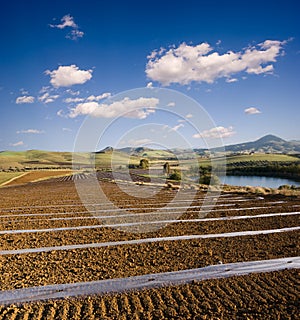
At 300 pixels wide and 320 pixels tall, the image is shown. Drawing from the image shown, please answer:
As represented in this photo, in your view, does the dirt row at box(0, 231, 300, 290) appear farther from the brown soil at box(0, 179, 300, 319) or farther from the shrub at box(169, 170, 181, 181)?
A: the shrub at box(169, 170, 181, 181)

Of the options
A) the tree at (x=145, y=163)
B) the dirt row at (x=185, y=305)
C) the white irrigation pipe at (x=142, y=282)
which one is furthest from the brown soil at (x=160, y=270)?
the tree at (x=145, y=163)

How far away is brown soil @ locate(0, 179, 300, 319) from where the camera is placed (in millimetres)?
3447

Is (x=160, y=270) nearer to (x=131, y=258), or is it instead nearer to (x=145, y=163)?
(x=131, y=258)

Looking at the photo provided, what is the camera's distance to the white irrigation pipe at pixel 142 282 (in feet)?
12.5

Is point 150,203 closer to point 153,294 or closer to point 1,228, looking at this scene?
point 1,228

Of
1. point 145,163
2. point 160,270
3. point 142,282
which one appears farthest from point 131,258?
point 145,163

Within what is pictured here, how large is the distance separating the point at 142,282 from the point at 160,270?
52 centimetres

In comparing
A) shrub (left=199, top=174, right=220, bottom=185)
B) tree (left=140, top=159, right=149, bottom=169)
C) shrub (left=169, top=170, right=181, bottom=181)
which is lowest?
shrub (left=199, top=174, right=220, bottom=185)

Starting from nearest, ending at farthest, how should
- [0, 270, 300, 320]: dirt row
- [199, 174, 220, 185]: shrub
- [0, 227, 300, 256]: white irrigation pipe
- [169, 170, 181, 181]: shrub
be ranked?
[0, 270, 300, 320]: dirt row → [0, 227, 300, 256]: white irrigation pipe → [169, 170, 181, 181]: shrub → [199, 174, 220, 185]: shrub

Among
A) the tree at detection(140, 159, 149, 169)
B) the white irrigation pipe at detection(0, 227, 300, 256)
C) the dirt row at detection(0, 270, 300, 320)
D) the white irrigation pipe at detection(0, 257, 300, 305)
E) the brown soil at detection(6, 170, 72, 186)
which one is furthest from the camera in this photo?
the tree at detection(140, 159, 149, 169)

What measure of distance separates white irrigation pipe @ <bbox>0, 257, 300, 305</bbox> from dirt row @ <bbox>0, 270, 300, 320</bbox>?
0.41 feet

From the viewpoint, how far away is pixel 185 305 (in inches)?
140

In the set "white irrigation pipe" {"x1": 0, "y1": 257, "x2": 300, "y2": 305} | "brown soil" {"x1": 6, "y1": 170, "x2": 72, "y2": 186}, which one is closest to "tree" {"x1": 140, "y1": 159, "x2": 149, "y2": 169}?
"brown soil" {"x1": 6, "y1": 170, "x2": 72, "y2": 186}

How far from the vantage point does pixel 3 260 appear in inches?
202
